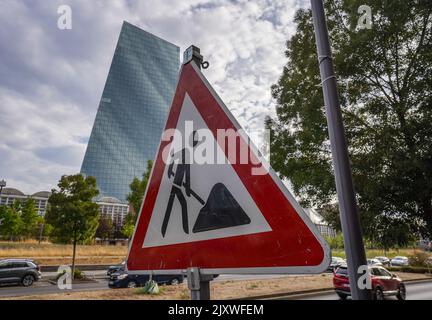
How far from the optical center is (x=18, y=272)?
16672 millimetres

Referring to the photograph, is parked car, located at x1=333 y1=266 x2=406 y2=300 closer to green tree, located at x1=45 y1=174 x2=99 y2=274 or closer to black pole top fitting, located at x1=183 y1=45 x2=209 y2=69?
black pole top fitting, located at x1=183 y1=45 x2=209 y2=69

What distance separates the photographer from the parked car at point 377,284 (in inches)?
491

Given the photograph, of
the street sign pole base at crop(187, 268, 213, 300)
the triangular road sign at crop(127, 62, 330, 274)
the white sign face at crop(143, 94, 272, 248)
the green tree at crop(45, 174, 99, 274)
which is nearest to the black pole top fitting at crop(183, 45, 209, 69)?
the triangular road sign at crop(127, 62, 330, 274)

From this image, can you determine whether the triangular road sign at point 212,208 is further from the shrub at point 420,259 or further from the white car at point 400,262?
the white car at point 400,262

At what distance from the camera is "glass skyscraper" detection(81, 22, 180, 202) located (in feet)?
324

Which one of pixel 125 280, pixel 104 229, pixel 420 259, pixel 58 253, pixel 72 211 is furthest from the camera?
pixel 104 229

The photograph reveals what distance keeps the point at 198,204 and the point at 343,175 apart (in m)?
0.90

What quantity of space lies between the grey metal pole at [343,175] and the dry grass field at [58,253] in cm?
3016

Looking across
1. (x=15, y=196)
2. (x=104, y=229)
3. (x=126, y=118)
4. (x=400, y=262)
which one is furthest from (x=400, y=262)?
(x=15, y=196)

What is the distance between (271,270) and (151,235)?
2.75 ft

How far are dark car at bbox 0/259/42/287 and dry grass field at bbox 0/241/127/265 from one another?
9.93m

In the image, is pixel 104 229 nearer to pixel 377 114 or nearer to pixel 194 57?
pixel 377 114

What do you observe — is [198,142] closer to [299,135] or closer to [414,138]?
[414,138]
